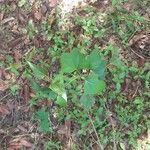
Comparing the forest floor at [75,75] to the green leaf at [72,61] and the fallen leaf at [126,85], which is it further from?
the green leaf at [72,61]

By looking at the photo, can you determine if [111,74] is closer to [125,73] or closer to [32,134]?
[125,73]

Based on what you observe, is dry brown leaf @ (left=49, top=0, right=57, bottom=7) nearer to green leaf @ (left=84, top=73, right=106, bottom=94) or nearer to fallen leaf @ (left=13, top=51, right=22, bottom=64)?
fallen leaf @ (left=13, top=51, right=22, bottom=64)

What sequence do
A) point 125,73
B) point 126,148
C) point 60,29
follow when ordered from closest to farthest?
point 126,148, point 125,73, point 60,29

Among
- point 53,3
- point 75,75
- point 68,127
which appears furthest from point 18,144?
point 53,3

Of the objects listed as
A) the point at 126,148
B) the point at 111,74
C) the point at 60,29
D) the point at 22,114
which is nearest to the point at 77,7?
the point at 60,29

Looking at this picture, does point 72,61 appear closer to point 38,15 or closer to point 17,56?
point 17,56

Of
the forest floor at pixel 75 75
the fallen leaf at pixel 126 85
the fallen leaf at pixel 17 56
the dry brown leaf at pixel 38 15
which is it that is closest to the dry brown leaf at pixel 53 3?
the forest floor at pixel 75 75
